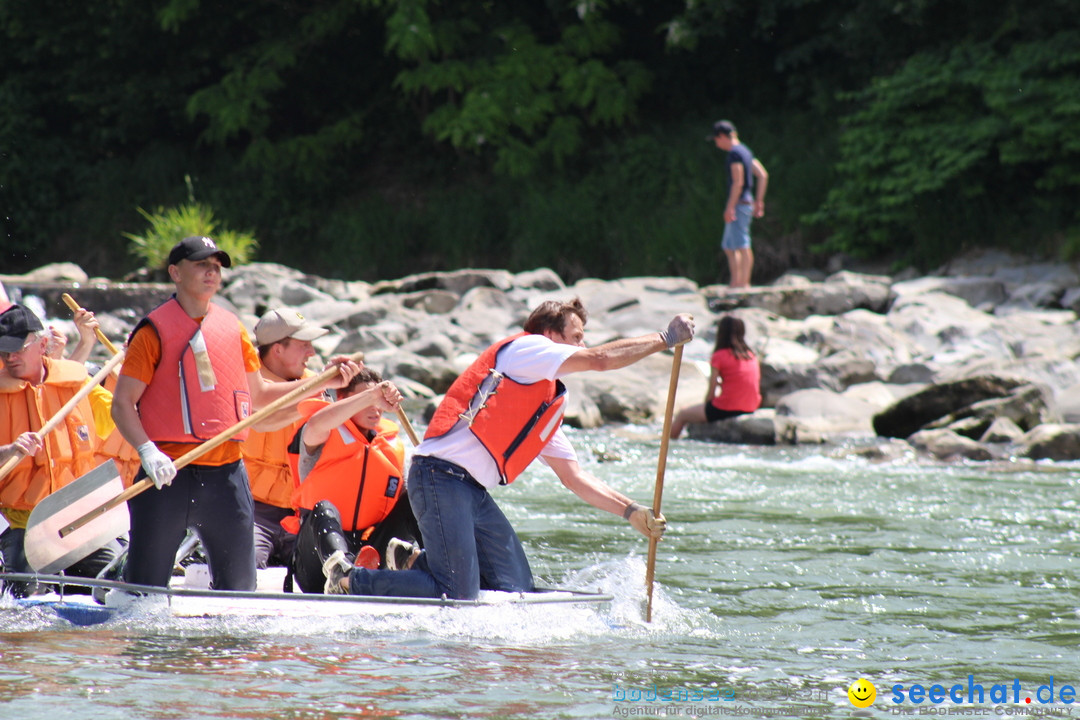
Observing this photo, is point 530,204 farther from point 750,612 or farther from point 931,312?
point 750,612

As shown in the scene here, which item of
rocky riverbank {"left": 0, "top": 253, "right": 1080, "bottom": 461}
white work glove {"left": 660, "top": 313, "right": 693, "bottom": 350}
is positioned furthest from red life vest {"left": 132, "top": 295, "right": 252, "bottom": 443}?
rocky riverbank {"left": 0, "top": 253, "right": 1080, "bottom": 461}

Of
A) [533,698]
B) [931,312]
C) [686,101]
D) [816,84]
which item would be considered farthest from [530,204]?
[533,698]

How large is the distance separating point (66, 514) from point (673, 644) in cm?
226

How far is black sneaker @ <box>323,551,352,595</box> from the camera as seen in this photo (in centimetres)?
492

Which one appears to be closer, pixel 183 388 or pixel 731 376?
pixel 183 388

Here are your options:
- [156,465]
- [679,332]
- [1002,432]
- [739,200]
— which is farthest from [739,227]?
[156,465]

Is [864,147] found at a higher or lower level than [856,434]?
higher

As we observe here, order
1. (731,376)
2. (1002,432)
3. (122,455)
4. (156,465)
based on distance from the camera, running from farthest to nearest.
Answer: (731,376) < (1002,432) < (122,455) < (156,465)

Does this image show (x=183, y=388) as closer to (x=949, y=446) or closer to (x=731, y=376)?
(x=731, y=376)

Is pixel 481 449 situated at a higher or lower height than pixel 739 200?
lower

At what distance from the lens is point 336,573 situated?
4.92 meters

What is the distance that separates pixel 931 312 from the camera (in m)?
13.4

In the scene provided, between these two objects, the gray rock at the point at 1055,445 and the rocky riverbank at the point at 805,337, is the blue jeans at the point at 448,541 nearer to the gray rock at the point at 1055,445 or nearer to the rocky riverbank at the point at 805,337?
the rocky riverbank at the point at 805,337

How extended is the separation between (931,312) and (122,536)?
390 inches
